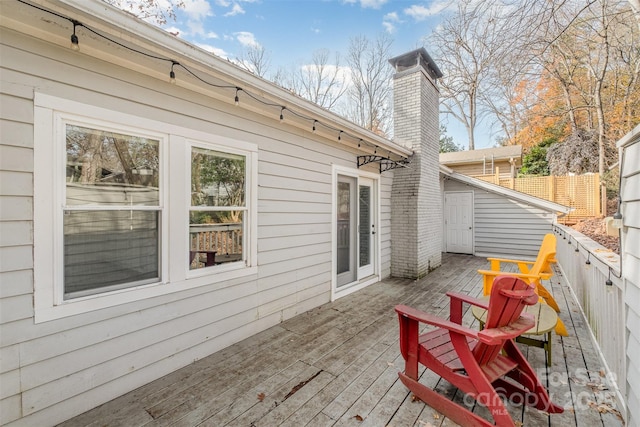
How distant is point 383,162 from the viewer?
5719 mm

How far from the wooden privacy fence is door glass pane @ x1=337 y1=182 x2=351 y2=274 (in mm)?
6795

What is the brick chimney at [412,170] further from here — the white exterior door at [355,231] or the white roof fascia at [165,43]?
the white roof fascia at [165,43]

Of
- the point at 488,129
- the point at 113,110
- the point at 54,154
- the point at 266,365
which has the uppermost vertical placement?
the point at 488,129

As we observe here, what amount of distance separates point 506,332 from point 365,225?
3.79 meters

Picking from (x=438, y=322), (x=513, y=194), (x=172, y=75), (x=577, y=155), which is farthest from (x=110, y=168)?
(x=577, y=155)

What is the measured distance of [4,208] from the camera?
5.82 ft

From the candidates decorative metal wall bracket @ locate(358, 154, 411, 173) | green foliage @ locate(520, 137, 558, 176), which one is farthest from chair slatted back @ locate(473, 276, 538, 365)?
green foliage @ locate(520, 137, 558, 176)

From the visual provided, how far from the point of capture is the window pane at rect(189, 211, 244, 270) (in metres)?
2.84

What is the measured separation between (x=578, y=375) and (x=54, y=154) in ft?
14.8

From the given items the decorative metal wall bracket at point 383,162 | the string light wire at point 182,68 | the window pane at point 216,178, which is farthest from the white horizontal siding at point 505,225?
the window pane at point 216,178

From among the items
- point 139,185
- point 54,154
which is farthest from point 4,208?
point 139,185

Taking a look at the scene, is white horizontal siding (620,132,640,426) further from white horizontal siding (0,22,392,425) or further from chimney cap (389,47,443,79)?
chimney cap (389,47,443,79)

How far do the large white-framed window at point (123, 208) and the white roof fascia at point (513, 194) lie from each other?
6.82 meters

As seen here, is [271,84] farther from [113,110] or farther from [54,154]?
[54,154]
